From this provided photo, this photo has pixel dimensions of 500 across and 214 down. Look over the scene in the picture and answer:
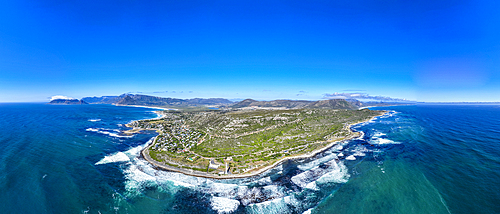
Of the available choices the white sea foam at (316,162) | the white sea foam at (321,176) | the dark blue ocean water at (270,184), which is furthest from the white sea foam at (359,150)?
the white sea foam at (321,176)

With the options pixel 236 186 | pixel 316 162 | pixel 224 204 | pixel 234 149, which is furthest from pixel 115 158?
pixel 316 162

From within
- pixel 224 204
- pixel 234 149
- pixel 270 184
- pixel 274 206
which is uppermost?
pixel 234 149

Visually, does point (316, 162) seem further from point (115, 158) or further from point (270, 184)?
point (115, 158)

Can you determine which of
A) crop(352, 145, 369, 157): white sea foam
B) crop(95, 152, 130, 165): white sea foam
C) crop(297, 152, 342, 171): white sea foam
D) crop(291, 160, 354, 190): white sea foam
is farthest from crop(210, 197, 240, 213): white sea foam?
crop(352, 145, 369, 157): white sea foam

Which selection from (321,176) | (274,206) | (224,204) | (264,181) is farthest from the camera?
(321,176)

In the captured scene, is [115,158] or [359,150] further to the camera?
[359,150]

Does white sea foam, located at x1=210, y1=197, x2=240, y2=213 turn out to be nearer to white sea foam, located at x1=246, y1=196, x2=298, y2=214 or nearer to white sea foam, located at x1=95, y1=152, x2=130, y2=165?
white sea foam, located at x1=246, y1=196, x2=298, y2=214

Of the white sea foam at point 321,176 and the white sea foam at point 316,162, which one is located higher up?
the white sea foam at point 316,162

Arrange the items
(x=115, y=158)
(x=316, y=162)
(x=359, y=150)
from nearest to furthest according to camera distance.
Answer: (x=316, y=162) → (x=115, y=158) → (x=359, y=150)

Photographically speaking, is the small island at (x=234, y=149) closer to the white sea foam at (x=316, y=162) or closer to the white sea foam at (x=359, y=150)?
the white sea foam at (x=316, y=162)
